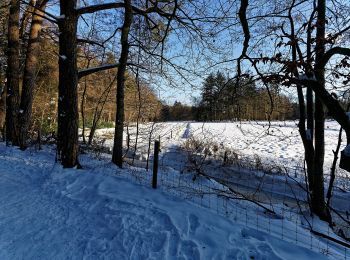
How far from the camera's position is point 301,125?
818 cm

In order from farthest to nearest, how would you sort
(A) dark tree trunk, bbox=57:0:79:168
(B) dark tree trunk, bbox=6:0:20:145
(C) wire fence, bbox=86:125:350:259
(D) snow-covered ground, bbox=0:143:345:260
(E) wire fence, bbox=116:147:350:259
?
(B) dark tree trunk, bbox=6:0:20:145 → (A) dark tree trunk, bbox=57:0:79:168 → (C) wire fence, bbox=86:125:350:259 → (E) wire fence, bbox=116:147:350:259 → (D) snow-covered ground, bbox=0:143:345:260

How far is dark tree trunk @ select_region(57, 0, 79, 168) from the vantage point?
28.6 feet

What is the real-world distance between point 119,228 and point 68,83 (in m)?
5.32

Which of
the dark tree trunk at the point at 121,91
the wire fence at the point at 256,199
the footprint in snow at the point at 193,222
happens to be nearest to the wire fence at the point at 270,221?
the wire fence at the point at 256,199

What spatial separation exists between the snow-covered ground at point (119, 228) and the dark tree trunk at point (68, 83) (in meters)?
1.89

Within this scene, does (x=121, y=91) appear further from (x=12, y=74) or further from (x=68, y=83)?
(x=12, y=74)

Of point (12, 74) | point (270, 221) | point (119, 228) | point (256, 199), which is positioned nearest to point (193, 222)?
point (119, 228)

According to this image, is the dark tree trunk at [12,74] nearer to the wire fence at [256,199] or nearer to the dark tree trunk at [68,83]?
the wire fence at [256,199]

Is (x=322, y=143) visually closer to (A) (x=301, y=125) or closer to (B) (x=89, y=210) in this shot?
(A) (x=301, y=125)

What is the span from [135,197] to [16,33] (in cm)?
1191

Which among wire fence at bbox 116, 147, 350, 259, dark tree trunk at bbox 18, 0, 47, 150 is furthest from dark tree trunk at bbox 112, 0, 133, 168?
dark tree trunk at bbox 18, 0, 47, 150

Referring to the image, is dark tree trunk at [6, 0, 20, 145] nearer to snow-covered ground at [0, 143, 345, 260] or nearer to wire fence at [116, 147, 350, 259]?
snow-covered ground at [0, 143, 345, 260]

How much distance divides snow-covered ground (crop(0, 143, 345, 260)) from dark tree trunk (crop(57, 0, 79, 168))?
6.22ft

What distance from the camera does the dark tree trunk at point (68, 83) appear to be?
28.6ft
